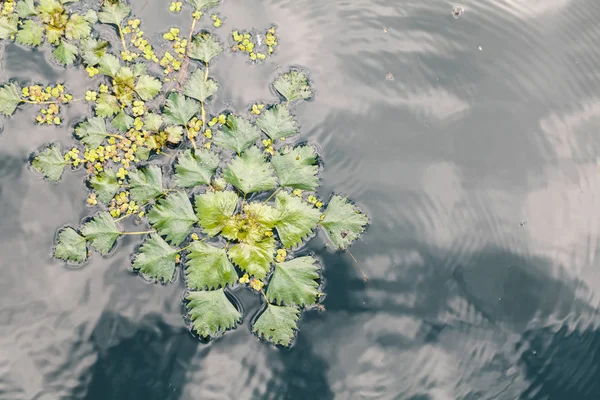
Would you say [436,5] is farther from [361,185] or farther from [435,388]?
[435,388]

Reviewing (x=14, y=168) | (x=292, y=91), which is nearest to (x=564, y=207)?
(x=292, y=91)

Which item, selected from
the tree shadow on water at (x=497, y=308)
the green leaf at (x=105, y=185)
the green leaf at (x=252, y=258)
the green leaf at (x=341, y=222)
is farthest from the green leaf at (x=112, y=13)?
the tree shadow on water at (x=497, y=308)

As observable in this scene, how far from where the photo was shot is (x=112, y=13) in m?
3.00

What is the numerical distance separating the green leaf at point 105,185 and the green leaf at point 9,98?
2.13ft

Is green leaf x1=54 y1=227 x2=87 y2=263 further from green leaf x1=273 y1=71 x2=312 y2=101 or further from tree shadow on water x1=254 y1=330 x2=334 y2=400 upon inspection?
green leaf x1=273 y1=71 x2=312 y2=101

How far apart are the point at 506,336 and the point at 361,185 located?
128cm

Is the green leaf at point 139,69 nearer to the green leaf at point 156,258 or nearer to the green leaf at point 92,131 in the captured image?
the green leaf at point 92,131

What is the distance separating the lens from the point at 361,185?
3.11m

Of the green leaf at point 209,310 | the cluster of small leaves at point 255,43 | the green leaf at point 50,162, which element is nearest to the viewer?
the green leaf at point 209,310

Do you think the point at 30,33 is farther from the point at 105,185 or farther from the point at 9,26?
the point at 105,185

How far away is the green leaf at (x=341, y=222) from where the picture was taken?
115 inches

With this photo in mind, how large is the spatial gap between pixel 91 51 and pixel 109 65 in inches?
6.3

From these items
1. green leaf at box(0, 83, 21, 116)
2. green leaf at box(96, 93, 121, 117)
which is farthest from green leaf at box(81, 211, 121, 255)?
green leaf at box(0, 83, 21, 116)

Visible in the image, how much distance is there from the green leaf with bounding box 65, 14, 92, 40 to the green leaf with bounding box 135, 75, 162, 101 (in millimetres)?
450
